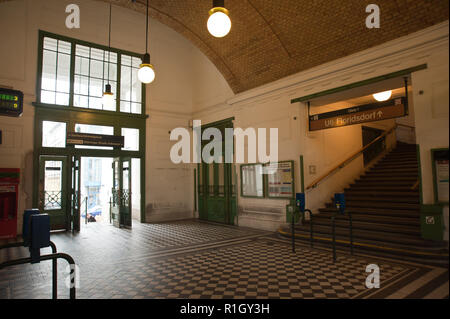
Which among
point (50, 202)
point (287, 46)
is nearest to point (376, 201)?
point (287, 46)

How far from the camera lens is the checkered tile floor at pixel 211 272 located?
12.5ft

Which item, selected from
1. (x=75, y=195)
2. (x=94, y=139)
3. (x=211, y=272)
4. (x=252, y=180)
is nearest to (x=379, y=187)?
(x=252, y=180)

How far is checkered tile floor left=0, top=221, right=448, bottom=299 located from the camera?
380 cm

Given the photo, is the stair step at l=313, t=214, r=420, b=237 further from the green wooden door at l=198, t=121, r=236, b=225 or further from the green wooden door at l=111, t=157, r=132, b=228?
the green wooden door at l=111, t=157, r=132, b=228

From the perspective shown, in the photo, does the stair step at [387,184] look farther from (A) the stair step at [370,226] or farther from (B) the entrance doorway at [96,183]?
(B) the entrance doorway at [96,183]

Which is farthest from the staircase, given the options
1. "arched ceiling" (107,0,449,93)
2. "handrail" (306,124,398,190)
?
"arched ceiling" (107,0,449,93)

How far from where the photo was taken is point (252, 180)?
29.4 feet

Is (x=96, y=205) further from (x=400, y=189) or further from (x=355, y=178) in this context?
(x=400, y=189)

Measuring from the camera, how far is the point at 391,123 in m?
11.8

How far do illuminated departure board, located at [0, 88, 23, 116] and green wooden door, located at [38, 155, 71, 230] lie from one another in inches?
241

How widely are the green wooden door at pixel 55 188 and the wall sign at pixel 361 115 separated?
26.8 ft

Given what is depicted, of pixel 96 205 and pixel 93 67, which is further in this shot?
pixel 96 205

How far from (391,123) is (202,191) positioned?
838 centimetres

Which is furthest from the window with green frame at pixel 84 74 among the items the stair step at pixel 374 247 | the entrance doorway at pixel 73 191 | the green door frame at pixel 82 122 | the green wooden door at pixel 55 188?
the stair step at pixel 374 247
